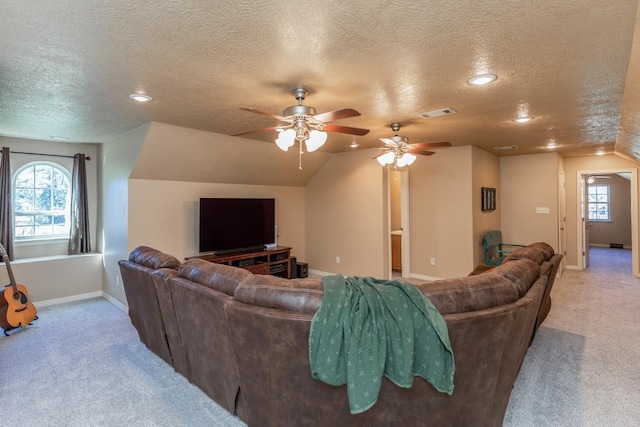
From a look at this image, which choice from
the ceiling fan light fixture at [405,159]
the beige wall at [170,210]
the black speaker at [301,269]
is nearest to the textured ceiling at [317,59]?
the ceiling fan light fixture at [405,159]

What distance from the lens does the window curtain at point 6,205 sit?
14.9ft

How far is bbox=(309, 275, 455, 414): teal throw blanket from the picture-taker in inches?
64.2

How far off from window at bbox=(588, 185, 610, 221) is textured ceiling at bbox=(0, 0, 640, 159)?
751 cm

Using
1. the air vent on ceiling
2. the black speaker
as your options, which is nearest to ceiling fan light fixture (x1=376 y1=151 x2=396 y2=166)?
the air vent on ceiling

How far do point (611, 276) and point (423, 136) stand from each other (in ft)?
15.8

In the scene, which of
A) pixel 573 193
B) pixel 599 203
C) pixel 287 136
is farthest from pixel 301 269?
pixel 599 203

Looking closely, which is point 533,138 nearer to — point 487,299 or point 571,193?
point 571,193

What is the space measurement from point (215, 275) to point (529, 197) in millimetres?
6706

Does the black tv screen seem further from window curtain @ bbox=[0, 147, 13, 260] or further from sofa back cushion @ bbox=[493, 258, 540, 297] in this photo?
sofa back cushion @ bbox=[493, 258, 540, 297]

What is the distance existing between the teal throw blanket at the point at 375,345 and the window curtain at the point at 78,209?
16.4 ft

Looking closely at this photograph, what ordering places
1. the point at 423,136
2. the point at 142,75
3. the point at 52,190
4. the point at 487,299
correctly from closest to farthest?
the point at 487,299
the point at 142,75
the point at 423,136
the point at 52,190

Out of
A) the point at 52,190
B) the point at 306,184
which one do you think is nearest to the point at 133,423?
the point at 52,190

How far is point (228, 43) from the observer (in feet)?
6.52

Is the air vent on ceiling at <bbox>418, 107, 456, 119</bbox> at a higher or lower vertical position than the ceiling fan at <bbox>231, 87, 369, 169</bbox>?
higher
